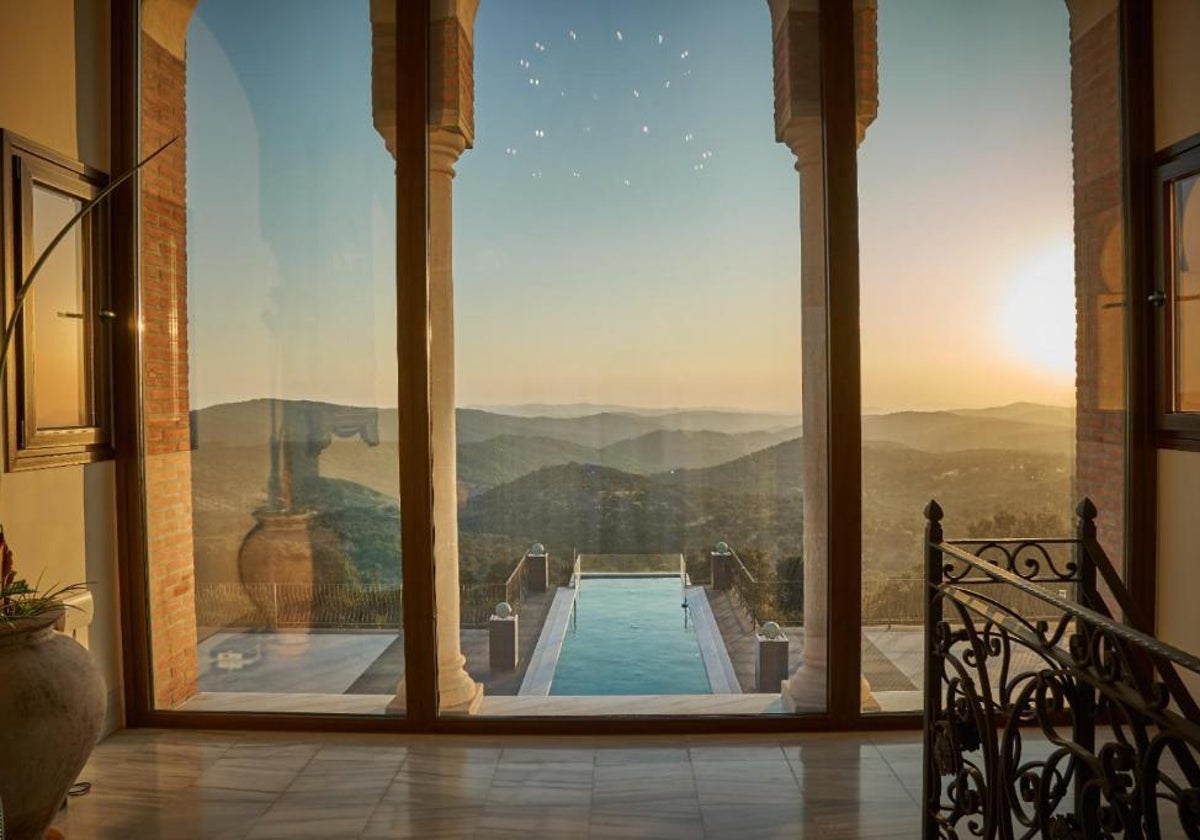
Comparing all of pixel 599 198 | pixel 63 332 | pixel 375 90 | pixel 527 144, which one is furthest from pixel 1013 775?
pixel 63 332

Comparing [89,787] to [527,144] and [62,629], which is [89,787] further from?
[527,144]

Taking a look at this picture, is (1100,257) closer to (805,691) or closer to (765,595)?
(765,595)

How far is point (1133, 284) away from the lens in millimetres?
3311

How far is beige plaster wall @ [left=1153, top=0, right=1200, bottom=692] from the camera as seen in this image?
3150 millimetres

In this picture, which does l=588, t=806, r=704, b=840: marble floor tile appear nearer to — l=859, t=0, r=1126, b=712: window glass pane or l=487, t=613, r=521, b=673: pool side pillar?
l=487, t=613, r=521, b=673: pool side pillar

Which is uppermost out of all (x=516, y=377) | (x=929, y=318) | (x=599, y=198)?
(x=599, y=198)

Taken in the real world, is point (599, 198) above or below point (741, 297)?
above

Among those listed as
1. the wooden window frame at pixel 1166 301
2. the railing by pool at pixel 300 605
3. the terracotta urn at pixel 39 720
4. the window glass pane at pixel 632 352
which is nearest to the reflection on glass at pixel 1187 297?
the wooden window frame at pixel 1166 301

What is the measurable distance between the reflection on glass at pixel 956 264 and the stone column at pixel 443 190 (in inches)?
68.3

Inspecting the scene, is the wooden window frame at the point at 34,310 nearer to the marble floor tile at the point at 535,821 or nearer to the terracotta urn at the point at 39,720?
the terracotta urn at the point at 39,720

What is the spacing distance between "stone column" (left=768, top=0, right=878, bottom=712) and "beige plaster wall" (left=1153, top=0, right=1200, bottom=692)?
119 cm

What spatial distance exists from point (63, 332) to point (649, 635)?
2.72m

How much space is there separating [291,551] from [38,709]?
1241mm

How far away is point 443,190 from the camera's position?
3369 millimetres
